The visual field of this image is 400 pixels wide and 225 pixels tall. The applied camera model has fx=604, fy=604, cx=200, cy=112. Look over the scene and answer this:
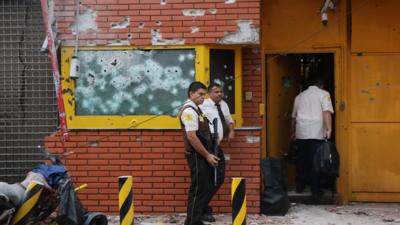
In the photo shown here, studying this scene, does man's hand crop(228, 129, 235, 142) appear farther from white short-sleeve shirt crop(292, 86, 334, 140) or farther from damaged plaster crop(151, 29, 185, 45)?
white short-sleeve shirt crop(292, 86, 334, 140)

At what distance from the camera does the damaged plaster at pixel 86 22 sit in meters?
7.50

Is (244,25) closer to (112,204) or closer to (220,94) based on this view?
(220,94)

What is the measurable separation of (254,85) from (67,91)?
2360 mm

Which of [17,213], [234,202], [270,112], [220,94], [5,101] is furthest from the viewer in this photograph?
[270,112]

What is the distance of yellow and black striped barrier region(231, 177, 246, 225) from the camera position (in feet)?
18.4

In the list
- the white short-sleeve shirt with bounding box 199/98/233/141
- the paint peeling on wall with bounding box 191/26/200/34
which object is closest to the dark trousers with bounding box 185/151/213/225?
the white short-sleeve shirt with bounding box 199/98/233/141

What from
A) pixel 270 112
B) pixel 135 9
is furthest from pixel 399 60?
pixel 135 9

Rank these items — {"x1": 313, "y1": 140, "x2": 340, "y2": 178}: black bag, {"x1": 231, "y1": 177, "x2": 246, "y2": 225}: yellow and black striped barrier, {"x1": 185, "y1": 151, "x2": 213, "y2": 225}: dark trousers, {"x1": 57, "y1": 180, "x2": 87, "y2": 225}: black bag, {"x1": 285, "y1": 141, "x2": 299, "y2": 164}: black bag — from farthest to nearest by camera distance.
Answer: {"x1": 285, "y1": 141, "x2": 299, "y2": 164}: black bag → {"x1": 313, "y1": 140, "x2": 340, "y2": 178}: black bag → {"x1": 185, "y1": 151, "x2": 213, "y2": 225}: dark trousers → {"x1": 57, "y1": 180, "x2": 87, "y2": 225}: black bag → {"x1": 231, "y1": 177, "x2": 246, "y2": 225}: yellow and black striped barrier

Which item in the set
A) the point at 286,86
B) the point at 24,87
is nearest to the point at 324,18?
the point at 286,86

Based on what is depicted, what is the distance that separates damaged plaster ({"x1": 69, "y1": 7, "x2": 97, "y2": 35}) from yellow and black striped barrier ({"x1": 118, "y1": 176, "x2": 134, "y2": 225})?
91.6 inches

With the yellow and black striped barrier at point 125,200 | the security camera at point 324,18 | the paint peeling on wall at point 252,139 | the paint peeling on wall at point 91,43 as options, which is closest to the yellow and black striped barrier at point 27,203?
the yellow and black striped barrier at point 125,200

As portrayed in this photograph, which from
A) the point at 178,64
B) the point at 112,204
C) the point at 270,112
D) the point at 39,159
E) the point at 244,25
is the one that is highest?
the point at 244,25

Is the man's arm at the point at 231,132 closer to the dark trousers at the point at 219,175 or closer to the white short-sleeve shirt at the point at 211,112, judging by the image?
the white short-sleeve shirt at the point at 211,112

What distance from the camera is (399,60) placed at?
8156 millimetres
